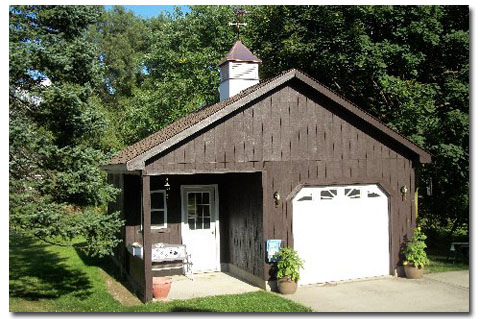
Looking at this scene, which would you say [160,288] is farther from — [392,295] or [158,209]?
[392,295]

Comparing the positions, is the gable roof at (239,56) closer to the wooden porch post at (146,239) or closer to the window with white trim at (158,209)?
the window with white trim at (158,209)

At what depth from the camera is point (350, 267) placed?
457 inches

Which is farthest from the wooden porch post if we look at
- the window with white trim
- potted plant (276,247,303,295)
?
the window with white trim

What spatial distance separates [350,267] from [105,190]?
5940mm

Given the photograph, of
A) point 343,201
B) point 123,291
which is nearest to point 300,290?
point 343,201

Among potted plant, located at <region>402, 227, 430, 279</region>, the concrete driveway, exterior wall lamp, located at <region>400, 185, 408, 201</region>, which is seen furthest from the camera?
exterior wall lamp, located at <region>400, 185, 408, 201</region>

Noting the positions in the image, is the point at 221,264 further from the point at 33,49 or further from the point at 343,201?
the point at 33,49

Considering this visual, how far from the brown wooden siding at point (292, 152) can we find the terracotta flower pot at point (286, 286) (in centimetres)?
43

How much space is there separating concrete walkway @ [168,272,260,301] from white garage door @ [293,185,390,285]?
1.52 metres

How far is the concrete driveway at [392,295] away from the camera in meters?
9.30

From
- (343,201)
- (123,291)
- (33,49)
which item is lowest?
(123,291)

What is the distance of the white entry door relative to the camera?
13.3 metres

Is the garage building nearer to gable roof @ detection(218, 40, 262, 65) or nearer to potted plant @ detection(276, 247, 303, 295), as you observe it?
potted plant @ detection(276, 247, 303, 295)

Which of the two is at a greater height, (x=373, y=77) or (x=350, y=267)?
(x=373, y=77)
